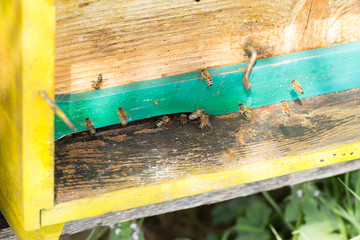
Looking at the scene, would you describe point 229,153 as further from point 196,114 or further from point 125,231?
point 125,231

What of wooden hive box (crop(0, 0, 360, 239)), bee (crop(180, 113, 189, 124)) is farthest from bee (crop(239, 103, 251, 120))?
bee (crop(180, 113, 189, 124))

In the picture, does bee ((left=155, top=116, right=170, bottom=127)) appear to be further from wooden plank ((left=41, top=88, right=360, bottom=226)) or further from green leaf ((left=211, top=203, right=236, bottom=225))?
green leaf ((left=211, top=203, right=236, bottom=225))

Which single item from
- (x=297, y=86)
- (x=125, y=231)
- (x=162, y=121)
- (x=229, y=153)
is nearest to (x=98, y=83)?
(x=162, y=121)

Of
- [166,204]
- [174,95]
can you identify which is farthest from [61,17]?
[166,204]

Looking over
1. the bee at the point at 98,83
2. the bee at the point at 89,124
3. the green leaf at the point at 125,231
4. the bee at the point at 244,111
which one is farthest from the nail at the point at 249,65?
the green leaf at the point at 125,231

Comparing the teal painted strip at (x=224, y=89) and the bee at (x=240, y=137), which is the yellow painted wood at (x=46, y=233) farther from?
the bee at (x=240, y=137)

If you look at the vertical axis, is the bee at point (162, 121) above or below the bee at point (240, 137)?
below
